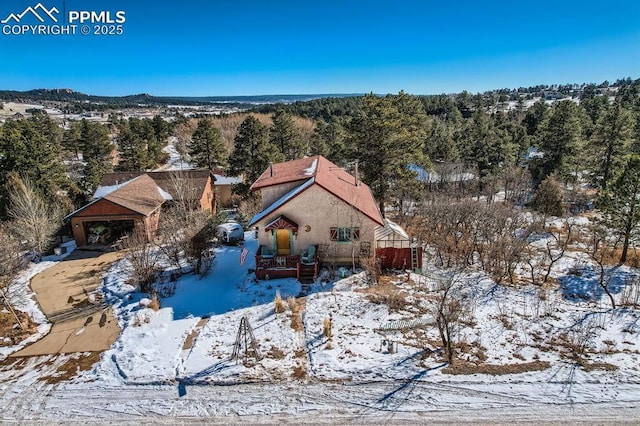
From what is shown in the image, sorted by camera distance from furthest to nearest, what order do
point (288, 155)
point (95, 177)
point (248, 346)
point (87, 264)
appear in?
point (288, 155) → point (95, 177) → point (87, 264) → point (248, 346)

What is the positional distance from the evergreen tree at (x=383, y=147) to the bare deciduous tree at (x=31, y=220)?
21.8 m

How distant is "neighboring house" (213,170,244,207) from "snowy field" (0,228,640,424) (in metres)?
24.3

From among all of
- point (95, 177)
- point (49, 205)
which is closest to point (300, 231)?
point (49, 205)

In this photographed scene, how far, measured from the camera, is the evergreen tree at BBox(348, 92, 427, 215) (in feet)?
85.3

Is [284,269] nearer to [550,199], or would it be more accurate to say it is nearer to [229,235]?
[229,235]

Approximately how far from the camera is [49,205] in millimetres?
30609

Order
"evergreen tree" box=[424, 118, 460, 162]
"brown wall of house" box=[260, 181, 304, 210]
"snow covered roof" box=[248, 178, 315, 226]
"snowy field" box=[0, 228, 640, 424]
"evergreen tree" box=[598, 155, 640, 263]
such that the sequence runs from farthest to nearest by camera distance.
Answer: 1. "evergreen tree" box=[424, 118, 460, 162]
2. "brown wall of house" box=[260, 181, 304, 210]
3. "evergreen tree" box=[598, 155, 640, 263]
4. "snow covered roof" box=[248, 178, 315, 226]
5. "snowy field" box=[0, 228, 640, 424]

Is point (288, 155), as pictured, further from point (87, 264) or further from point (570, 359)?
point (570, 359)

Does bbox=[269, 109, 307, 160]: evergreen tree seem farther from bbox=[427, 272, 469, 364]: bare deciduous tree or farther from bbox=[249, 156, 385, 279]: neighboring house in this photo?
bbox=[427, 272, 469, 364]: bare deciduous tree

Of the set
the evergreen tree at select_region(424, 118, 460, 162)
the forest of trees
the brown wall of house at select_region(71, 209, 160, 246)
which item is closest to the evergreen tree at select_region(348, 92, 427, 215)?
the forest of trees

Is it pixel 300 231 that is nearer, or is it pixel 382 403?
pixel 382 403

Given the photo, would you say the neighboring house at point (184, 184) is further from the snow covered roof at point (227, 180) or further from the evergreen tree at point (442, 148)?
the evergreen tree at point (442, 148)

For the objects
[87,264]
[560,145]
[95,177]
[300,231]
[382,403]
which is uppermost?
[560,145]

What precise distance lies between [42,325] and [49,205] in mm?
16998
